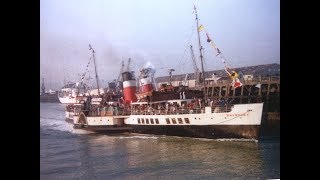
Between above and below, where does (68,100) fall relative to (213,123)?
above

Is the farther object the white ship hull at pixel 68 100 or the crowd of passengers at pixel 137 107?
the crowd of passengers at pixel 137 107

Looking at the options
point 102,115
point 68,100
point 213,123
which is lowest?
point 213,123

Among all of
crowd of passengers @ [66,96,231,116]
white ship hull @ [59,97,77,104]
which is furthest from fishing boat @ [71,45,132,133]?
white ship hull @ [59,97,77,104]


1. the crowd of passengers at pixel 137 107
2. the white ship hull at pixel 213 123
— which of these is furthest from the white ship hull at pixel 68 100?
the white ship hull at pixel 213 123

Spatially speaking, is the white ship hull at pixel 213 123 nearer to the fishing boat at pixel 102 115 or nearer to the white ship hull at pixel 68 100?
the fishing boat at pixel 102 115

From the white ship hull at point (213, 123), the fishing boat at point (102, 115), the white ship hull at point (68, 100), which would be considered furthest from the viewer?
the white ship hull at point (213, 123)

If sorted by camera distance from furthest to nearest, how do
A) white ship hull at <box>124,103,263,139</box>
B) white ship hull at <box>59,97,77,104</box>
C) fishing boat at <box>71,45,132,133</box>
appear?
white ship hull at <box>124,103,263,139</box> → fishing boat at <box>71,45,132,133</box> → white ship hull at <box>59,97,77,104</box>

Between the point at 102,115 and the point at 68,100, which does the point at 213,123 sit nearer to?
the point at 102,115

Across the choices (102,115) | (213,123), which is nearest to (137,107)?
(102,115)

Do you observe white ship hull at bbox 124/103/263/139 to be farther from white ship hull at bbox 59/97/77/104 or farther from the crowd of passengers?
white ship hull at bbox 59/97/77/104

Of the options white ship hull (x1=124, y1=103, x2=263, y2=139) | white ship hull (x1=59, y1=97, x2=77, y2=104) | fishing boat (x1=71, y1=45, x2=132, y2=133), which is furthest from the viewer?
white ship hull (x1=124, y1=103, x2=263, y2=139)

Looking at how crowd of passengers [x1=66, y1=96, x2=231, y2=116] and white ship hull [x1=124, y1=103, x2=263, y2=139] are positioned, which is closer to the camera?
crowd of passengers [x1=66, y1=96, x2=231, y2=116]
